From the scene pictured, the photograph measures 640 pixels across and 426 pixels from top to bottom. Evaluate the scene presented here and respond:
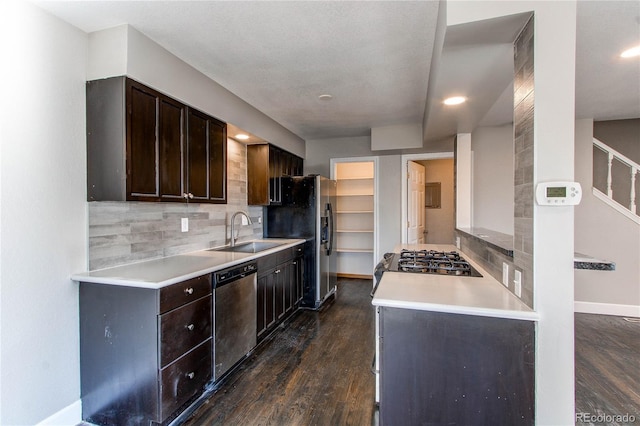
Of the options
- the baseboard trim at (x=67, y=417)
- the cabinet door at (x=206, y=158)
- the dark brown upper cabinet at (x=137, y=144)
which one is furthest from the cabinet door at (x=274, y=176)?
the baseboard trim at (x=67, y=417)

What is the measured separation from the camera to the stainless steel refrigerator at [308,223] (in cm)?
398

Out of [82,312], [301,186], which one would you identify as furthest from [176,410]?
[301,186]

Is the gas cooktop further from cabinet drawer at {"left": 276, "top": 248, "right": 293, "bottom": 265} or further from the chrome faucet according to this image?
the chrome faucet

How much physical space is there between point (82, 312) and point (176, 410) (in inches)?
34.0

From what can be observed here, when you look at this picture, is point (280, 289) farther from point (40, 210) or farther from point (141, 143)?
point (40, 210)

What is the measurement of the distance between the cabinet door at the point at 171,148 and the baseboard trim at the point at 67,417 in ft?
4.62

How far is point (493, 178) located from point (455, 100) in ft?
6.99

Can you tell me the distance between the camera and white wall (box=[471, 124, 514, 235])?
403cm

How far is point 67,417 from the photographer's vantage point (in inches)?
72.6

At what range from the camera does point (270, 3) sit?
1717 mm

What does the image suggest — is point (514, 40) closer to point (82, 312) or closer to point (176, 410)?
point (176, 410)

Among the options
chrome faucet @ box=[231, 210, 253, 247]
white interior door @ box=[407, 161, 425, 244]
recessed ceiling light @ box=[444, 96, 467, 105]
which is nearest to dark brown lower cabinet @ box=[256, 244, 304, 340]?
chrome faucet @ box=[231, 210, 253, 247]

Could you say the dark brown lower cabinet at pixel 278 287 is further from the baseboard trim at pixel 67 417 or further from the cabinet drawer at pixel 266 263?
the baseboard trim at pixel 67 417

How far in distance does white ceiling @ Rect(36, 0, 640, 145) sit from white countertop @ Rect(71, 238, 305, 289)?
5.19 feet
